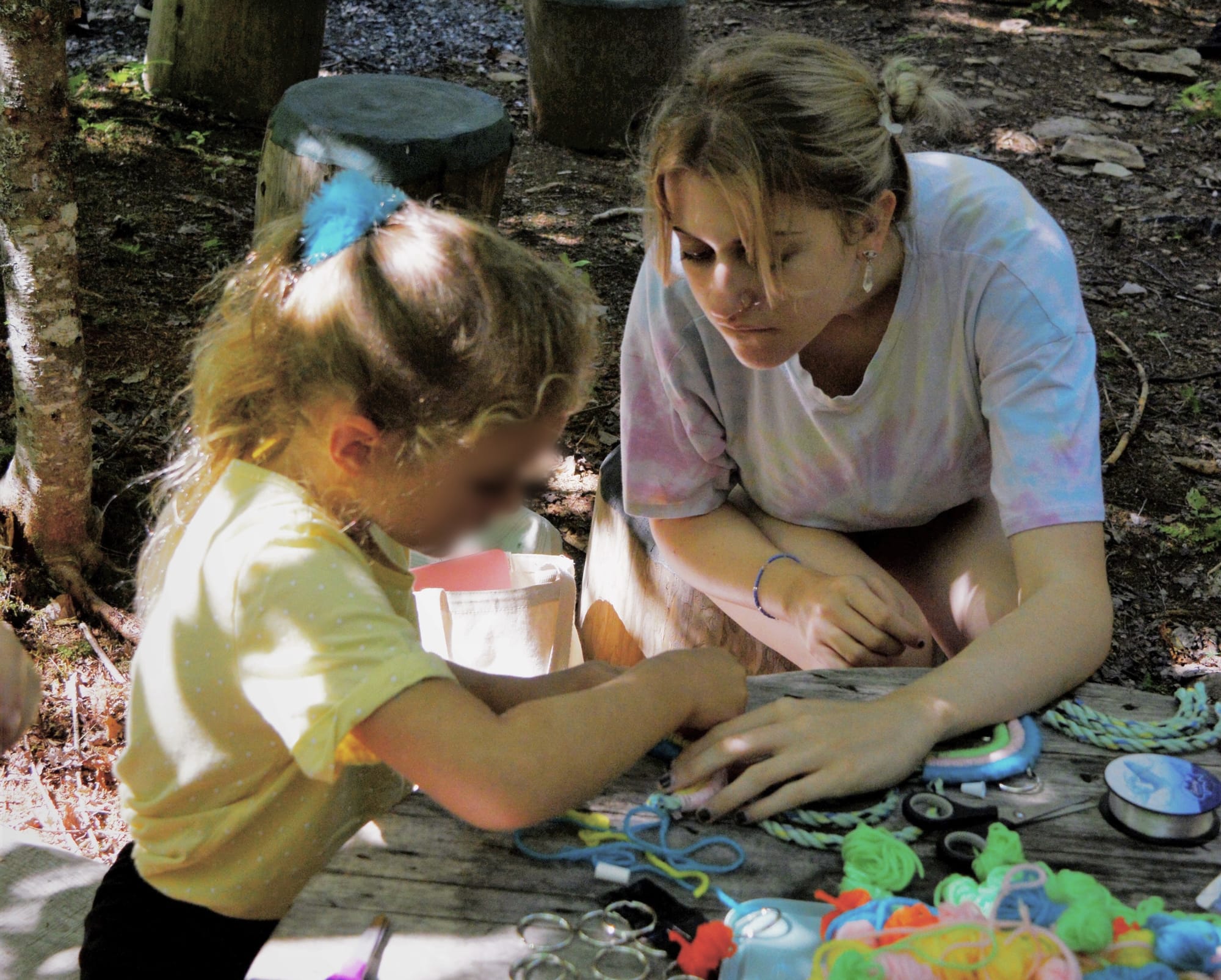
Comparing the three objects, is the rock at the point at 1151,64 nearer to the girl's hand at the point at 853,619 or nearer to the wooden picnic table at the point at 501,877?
the girl's hand at the point at 853,619

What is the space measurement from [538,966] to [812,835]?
1.31ft

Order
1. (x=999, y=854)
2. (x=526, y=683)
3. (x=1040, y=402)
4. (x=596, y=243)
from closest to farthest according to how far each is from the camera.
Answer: (x=999, y=854) < (x=526, y=683) < (x=1040, y=402) < (x=596, y=243)

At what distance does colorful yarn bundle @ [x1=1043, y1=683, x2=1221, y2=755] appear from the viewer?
1.69 metres

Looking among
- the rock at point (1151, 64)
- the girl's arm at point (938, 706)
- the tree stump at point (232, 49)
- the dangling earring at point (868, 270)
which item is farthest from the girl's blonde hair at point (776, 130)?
the rock at point (1151, 64)

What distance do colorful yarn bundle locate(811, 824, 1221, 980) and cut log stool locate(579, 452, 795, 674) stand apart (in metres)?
1.28

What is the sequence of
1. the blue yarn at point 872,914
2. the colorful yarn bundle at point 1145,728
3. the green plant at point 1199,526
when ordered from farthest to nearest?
the green plant at point 1199,526
the colorful yarn bundle at point 1145,728
the blue yarn at point 872,914

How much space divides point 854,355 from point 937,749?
2.87ft

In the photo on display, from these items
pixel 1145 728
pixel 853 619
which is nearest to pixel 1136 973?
pixel 1145 728

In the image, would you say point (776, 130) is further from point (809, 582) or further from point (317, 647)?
point (317, 647)

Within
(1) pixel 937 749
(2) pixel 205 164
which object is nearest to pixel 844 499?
(1) pixel 937 749

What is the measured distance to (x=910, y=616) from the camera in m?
2.24

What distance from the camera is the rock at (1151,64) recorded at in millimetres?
7176

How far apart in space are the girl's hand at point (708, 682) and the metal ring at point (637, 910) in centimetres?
30

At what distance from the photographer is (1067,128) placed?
6629 mm
